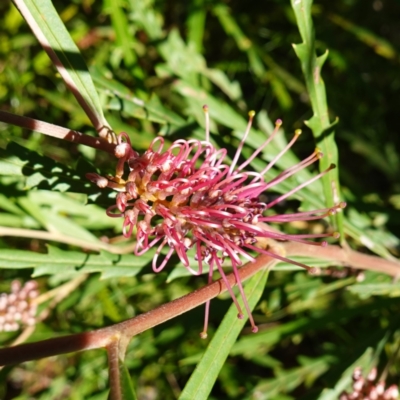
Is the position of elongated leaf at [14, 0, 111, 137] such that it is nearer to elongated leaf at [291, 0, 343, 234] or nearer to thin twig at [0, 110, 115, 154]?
thin twig at [0, 110, 115, 154]

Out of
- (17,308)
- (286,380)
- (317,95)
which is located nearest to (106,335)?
(317,95)

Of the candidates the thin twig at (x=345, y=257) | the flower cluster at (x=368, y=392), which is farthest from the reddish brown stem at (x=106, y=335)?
the flower cluster at (x=368, y=392)

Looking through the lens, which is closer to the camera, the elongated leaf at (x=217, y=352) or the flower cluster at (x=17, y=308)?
the elongated leaf at (x=217, y=352)

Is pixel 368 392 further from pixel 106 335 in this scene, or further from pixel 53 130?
pixel 53 130

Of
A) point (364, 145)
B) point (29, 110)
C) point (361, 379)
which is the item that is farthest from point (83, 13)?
point (361, 379)

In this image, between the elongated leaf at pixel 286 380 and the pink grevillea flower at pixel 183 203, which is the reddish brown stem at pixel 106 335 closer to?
the pink grevillea flower at pixel 183 203

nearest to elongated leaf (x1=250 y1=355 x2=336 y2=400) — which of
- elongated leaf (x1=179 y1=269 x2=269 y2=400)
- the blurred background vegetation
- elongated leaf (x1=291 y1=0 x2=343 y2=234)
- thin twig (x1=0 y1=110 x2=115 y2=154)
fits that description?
the blurred background vegetation
